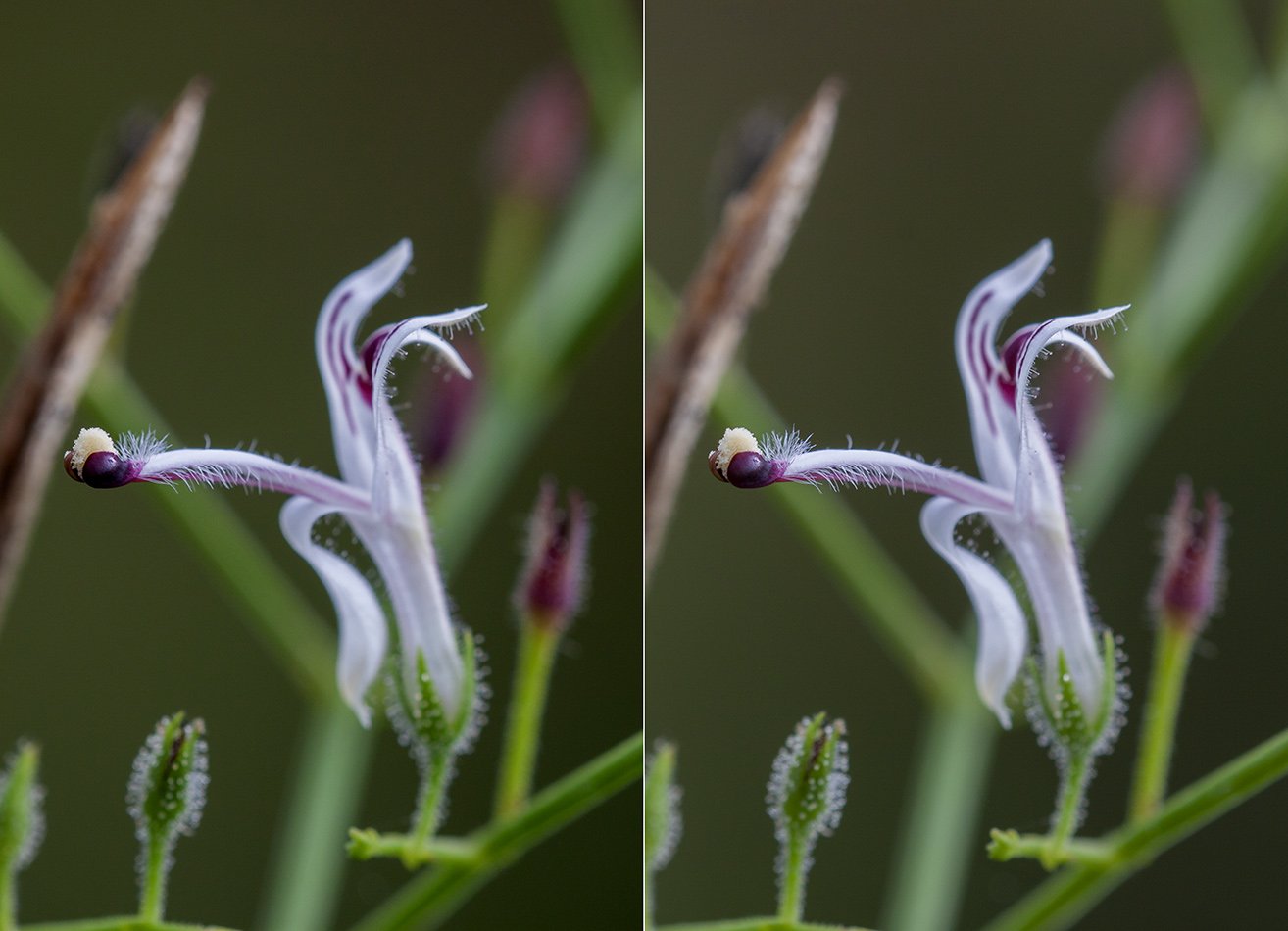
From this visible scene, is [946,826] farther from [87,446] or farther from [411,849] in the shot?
[87,446]

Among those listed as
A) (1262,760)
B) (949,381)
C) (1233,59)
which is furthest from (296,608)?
(1233,59)

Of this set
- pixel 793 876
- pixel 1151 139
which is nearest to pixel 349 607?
pixel 793 876

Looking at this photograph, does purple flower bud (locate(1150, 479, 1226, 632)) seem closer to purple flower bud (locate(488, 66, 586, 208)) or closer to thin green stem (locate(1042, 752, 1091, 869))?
thin green stem (locate(1042, 752, 1091, 869))

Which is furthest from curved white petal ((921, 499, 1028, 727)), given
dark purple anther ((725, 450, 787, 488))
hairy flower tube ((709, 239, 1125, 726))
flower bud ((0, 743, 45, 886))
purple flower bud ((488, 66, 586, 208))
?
flower bud ((0, 743, 45, 886))

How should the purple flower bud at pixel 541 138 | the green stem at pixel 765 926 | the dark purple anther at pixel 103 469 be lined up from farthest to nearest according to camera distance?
1. the purple flower bud at pixel 541 138
2. the green stem at pixel 765 926
3. the dark purple anther at pixel 103 469

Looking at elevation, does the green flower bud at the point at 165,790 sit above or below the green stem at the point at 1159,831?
above

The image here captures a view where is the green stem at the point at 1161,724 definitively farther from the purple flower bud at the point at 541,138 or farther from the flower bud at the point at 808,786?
the purple flower bud at the point at 541,138

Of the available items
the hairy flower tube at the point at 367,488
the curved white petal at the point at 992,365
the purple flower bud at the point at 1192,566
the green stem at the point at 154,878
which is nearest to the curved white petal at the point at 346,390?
the hairy flower tube at the point at 367,488
